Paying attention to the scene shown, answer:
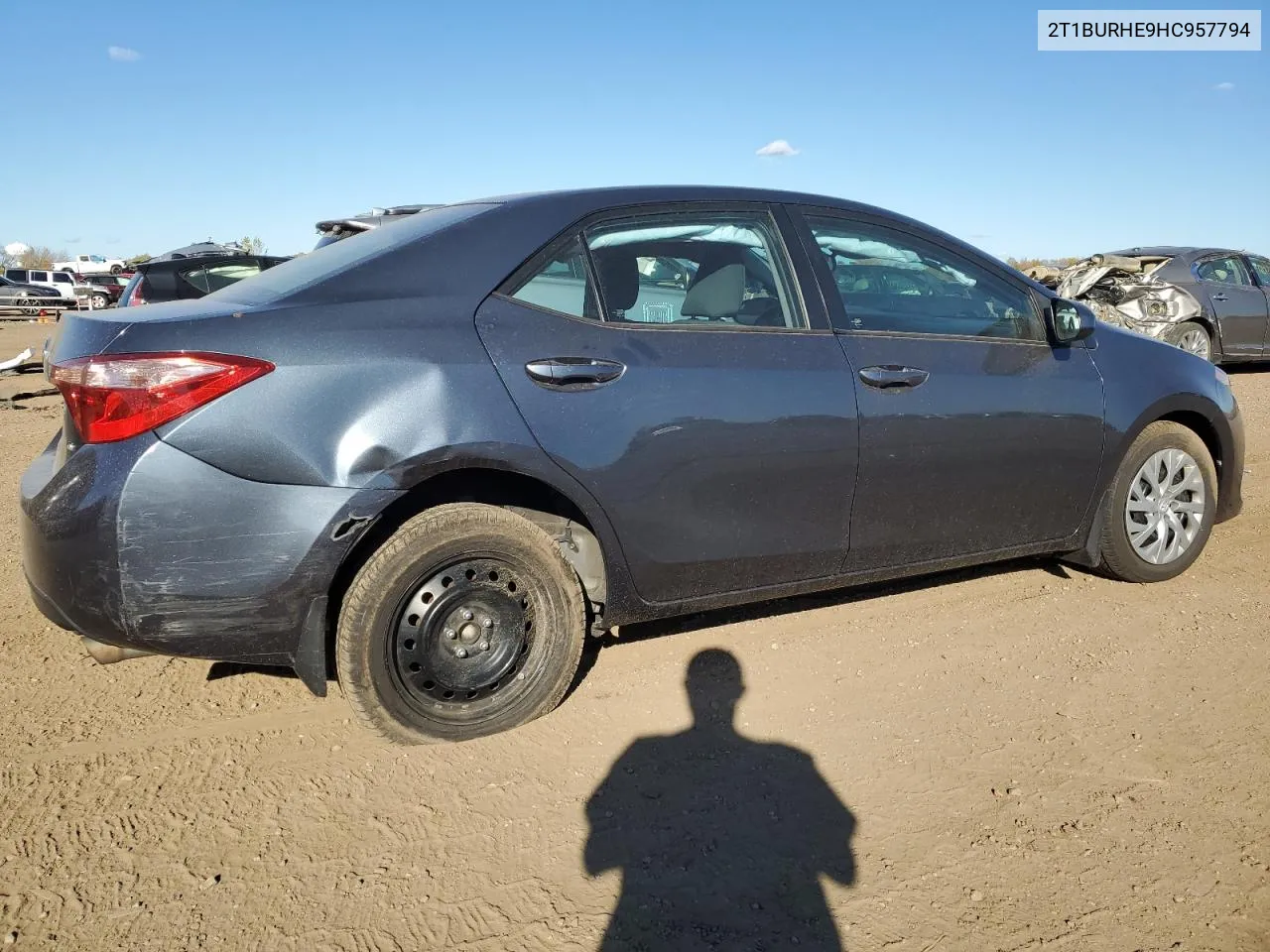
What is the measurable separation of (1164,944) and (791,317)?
2.11 meters

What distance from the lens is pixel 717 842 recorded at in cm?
244

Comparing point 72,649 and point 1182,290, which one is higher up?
point 1182,290

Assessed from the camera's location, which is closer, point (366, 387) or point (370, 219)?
point (366, 387)


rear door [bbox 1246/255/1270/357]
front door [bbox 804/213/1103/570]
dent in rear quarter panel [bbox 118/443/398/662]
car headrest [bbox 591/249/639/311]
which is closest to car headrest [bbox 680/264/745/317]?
car headrest [bbox 591/249/639/311]

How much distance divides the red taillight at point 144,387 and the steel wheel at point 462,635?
826 mm

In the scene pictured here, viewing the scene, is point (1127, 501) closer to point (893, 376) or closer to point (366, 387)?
point (893, 376)

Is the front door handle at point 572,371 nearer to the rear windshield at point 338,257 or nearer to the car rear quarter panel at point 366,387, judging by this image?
the car rear quarter panel at point 366,387

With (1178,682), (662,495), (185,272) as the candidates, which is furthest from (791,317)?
(185,272)

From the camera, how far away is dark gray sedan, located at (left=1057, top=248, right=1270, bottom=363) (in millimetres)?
11375

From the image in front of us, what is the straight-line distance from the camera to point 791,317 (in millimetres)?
3273

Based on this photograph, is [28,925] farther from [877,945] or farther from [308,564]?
[877,945]

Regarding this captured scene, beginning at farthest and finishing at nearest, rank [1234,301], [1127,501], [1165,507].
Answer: [1234,301] → [1165,507] → [1127,501]

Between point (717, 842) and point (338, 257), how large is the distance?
2.14 m

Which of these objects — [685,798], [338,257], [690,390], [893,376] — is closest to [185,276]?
[338,257]
